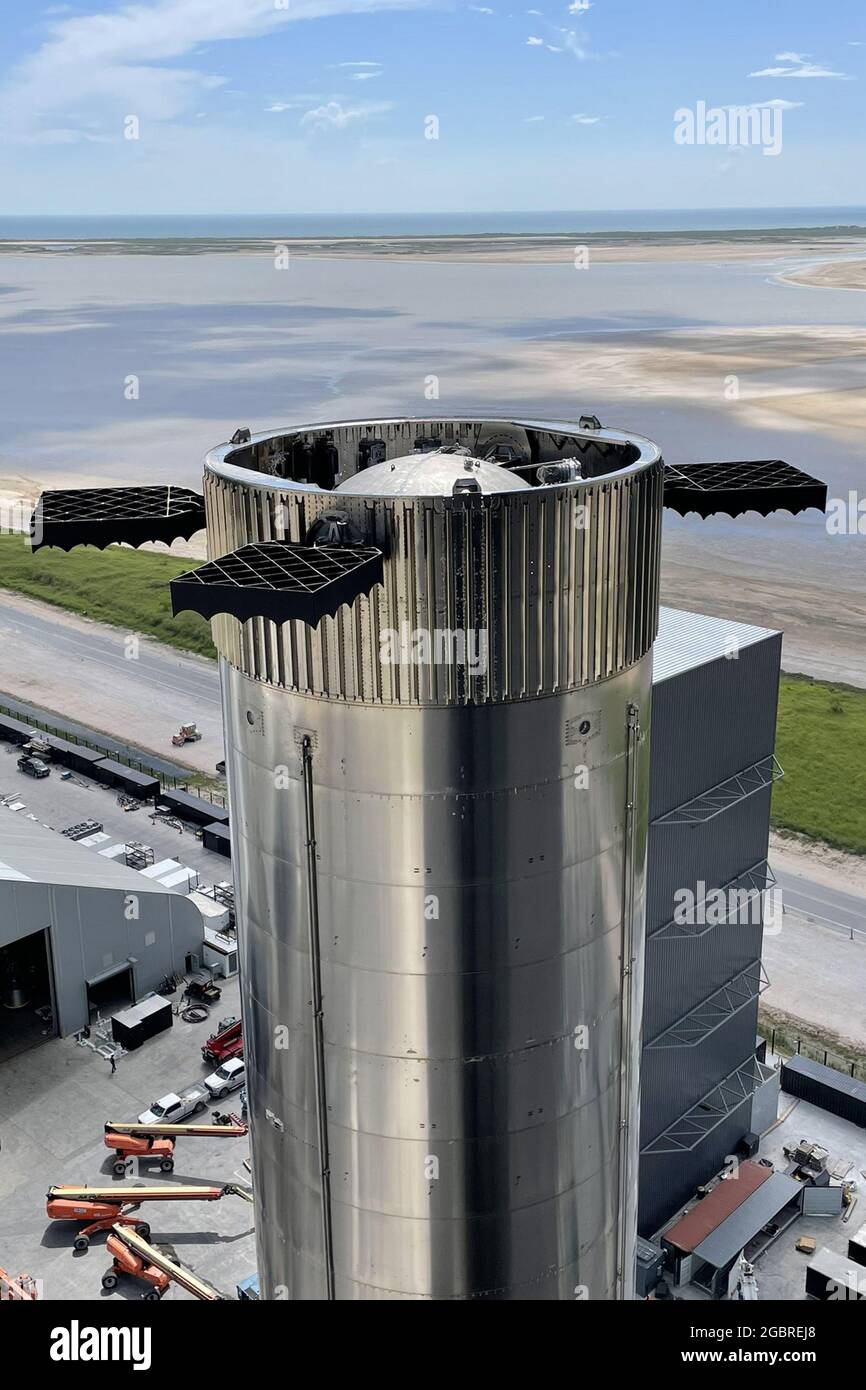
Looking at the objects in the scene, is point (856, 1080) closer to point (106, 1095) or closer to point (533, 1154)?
point (106, 1095)

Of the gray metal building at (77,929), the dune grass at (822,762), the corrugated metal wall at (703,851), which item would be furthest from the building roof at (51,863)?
the dune grass at (822,762)

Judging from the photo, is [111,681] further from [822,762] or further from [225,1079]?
[822,762]

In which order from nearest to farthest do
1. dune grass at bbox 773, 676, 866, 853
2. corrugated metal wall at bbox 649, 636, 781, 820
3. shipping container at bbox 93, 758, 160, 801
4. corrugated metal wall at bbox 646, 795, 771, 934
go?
corrugated metal wall at bbox 649, 636, 781, 820, corrugated metal wall at bbox 646, 795, 771, 934, dune grass at bbox 773, 676, 866, 853, shipping container at bbox 93, 758, 160, 801

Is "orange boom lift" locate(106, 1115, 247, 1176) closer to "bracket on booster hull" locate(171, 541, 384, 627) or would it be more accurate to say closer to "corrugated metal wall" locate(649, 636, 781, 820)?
"corrugated metal wall" locate(649, 636, 781, 820)

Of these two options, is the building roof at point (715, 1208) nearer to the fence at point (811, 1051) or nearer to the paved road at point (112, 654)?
the fence at point (811, 1051)
